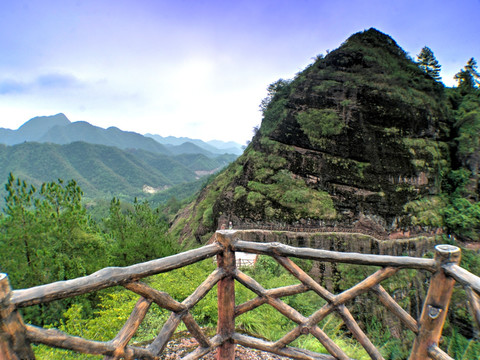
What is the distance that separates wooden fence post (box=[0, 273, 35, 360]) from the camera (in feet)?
4.90

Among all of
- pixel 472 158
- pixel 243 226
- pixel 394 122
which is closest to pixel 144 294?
pixel 243 226

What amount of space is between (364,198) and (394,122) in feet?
22.4

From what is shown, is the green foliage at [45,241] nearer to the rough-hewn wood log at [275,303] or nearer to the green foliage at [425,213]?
the rough-hewn wood log at [275,303]

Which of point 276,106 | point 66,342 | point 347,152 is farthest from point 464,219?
point 66,342

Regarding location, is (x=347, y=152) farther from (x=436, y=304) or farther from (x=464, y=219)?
(x=436, y=304)

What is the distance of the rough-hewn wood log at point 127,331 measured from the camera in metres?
1.92

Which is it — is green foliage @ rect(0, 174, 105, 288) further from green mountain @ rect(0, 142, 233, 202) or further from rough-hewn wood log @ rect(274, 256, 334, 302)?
green mountain @ rect(0, 142, 233, 202)

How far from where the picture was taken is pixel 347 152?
19609 millimetres

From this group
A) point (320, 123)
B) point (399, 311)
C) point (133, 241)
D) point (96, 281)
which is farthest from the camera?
point (320, 123)

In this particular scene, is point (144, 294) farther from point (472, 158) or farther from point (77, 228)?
point (472, 158)

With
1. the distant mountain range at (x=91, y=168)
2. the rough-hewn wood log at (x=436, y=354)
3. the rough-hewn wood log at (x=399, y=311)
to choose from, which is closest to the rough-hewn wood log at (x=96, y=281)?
the rough-hewn wood log at (x=399, y=311)

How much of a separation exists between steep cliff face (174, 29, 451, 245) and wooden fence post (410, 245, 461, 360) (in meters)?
15.0

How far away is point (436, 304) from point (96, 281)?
2696 mm

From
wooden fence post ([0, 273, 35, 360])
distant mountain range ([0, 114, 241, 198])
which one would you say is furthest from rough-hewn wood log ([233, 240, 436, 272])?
distant mountain range ([0, 114, 241, 198])
